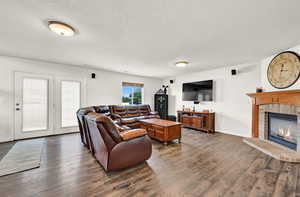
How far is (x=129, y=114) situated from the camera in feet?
16.2

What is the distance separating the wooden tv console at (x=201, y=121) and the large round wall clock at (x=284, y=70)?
199 cm

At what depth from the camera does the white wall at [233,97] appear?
394 cm

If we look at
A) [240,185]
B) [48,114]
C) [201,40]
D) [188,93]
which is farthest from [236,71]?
[48,114]

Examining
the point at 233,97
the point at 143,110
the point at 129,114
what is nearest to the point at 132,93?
the point at 143,110

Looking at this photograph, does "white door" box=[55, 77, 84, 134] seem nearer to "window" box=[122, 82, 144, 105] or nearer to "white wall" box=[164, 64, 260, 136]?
Answer: "window" box=[122, 82, 144, 105]

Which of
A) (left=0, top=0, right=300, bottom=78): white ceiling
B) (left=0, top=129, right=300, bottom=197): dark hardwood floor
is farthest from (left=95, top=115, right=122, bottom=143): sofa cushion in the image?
(left=0, top=0, right=300, bottom=78): white ceiling

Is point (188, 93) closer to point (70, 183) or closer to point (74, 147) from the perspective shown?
point (74, 147)

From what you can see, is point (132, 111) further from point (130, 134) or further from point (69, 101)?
point (130, 134)

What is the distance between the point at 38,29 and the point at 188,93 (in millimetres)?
4992

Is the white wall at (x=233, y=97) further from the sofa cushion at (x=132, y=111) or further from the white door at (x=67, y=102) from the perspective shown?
the white door at (x=67, y=102)

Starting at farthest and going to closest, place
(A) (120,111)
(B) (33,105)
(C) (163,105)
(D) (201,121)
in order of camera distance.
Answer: (C) (163,105)
(A) (120,111)
(D) (201,121)
(B) (33,105)

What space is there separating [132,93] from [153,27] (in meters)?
4.40

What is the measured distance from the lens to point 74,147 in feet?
10.2

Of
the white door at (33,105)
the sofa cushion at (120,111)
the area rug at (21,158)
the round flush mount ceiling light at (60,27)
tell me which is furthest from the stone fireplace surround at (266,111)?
the white door at (33,105)
